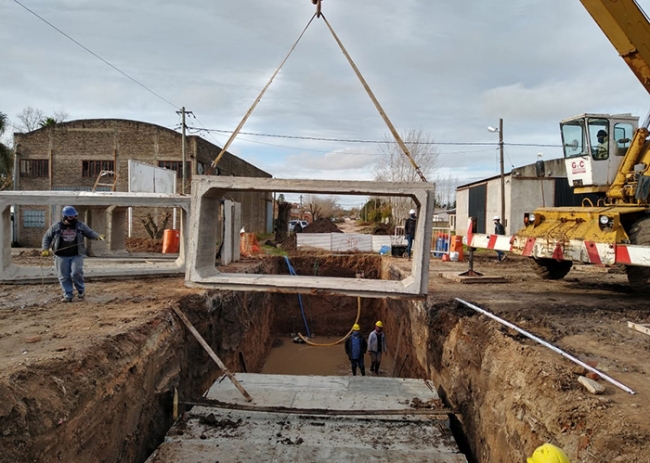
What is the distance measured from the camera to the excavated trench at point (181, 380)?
3.73 metres

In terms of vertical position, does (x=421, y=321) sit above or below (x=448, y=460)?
above

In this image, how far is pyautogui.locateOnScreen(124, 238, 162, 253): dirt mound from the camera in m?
17.7

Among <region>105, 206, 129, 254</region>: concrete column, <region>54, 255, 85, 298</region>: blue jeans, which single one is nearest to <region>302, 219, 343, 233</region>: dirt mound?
<region>105, 206, 129, 254</region>: concrete column

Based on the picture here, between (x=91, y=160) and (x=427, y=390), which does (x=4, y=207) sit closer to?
(x=427, y=390)

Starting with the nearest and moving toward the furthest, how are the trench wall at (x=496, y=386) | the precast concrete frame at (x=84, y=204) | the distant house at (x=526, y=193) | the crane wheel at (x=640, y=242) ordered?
the trench wall at (x=496, y=386) → the crane wheel at (x=640, y=242) → the precast concrete frame at (x=84, y=204) → the distant house at (x=526, y=193)

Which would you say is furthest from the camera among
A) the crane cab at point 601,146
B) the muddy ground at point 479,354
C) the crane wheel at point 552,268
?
the crane wheel at point 552,268

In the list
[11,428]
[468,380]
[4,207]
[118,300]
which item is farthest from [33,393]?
[4,207]

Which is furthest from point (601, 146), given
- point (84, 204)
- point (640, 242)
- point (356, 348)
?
point (84, 204)

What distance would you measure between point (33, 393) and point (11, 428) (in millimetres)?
390

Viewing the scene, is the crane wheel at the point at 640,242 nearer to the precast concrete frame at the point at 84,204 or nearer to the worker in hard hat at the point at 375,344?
the worker in hard hat at the point at 375,344

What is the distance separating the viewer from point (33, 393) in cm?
355

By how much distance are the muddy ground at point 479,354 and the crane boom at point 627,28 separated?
3941mm

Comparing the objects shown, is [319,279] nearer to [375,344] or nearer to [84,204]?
[375,344]

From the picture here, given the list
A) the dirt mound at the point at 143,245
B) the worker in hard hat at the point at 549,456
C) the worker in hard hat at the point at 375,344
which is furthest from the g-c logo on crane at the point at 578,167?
the dirt mound at the point at 143,245
